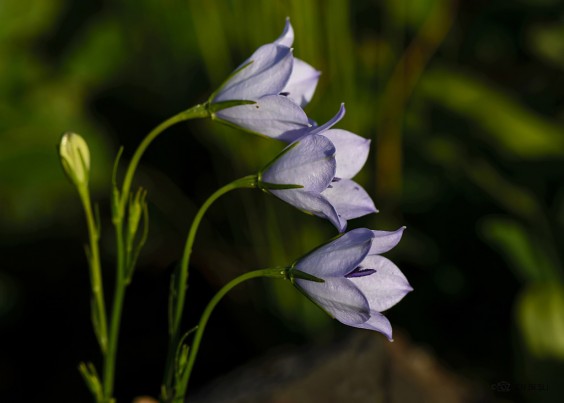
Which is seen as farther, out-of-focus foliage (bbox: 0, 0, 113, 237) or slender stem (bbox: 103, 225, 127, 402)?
out-of-focus foliage (bbox: 0, 0, 113, 237)

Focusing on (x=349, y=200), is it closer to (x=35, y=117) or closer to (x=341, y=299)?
(x=341, y=299)

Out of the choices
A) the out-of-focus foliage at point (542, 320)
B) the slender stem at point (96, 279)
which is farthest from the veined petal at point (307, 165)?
the out-of-focus foliage at point (542, 320)

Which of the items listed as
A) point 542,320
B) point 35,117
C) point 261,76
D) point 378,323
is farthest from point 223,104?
point 35,117

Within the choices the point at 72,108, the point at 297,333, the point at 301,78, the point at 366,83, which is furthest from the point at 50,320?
the point at 301,78

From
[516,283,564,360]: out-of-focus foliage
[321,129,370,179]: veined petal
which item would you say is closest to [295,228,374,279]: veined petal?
[321,129,370,179]: veined petal

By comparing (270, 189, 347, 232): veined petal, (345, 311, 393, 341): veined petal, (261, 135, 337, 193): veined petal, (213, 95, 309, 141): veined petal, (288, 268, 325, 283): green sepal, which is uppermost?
(213, 95, 309, 141): veined petal

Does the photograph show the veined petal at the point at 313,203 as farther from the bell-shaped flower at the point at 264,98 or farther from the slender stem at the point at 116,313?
the slender stem at the point at 116,313

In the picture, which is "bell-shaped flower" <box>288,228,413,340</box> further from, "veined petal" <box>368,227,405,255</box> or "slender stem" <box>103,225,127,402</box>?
"slender stem" <box>103,225,127,402</box>
